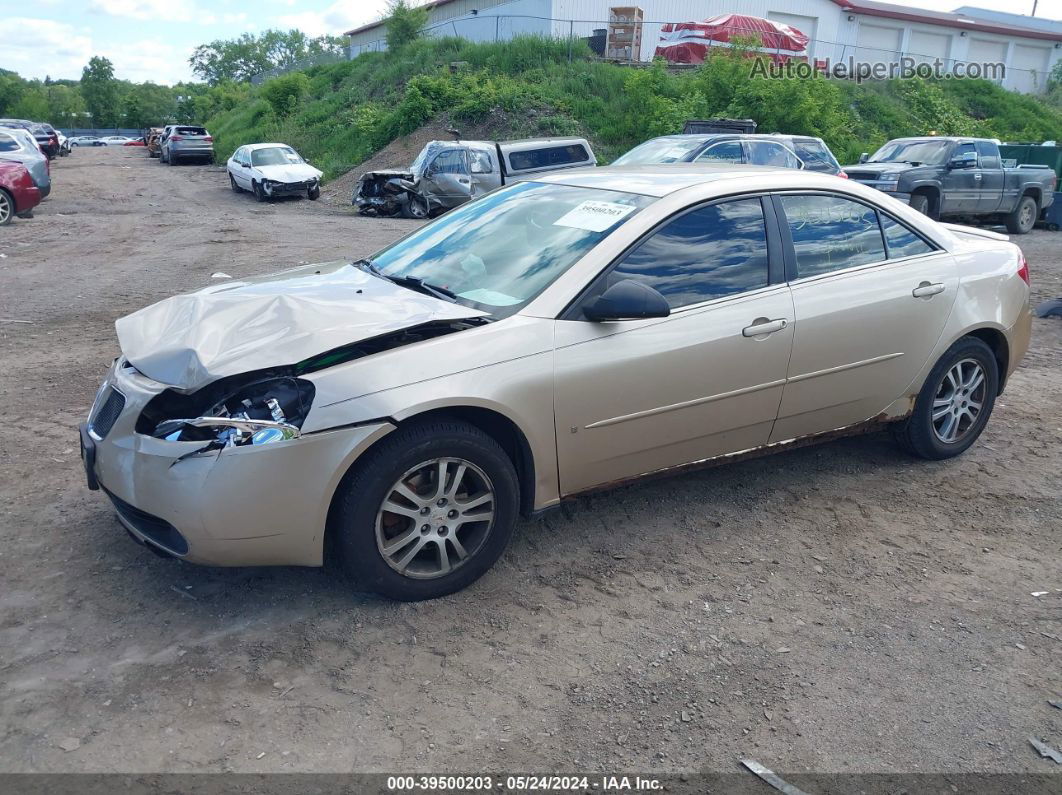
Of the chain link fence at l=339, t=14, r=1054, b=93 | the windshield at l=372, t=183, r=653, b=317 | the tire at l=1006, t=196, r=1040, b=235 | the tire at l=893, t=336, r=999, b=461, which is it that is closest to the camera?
the windshield at l=372, t=183, r=653, b=317

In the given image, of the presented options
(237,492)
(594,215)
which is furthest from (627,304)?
(237,492)

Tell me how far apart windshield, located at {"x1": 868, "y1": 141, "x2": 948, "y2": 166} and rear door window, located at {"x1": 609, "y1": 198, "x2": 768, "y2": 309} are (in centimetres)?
1509

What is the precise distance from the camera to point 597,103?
1174 inches

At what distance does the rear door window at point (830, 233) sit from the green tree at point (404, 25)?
36.4 meters

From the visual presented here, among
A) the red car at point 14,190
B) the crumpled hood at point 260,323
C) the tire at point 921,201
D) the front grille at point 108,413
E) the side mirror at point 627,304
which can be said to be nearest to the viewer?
the crumpled hood at point 260,323

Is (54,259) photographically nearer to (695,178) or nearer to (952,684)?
(695,178)

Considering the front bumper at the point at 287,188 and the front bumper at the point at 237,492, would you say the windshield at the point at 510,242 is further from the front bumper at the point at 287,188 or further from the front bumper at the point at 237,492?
the front bumper at the point at 287,188

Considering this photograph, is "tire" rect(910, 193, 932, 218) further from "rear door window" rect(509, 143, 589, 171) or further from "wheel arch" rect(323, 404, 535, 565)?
"wheel arch" rect(323, 404, 535, 565)

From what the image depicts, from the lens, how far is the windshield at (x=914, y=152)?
689 inches

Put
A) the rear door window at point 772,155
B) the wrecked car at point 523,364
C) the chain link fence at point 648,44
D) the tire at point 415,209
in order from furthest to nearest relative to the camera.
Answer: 1. the chain link fence at point 648,44
2. the tire at point 415,209
3. the rear door window at point 772,155
4. the wrecked car at point 523,364

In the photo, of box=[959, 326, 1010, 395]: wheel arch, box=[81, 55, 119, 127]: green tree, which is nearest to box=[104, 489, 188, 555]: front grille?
box=[959, 326, 1010, 395]: wheel arch

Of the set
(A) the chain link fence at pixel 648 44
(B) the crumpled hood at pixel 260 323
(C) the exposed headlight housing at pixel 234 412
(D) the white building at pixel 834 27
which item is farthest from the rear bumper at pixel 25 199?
(D) the white building at pixel 834 27

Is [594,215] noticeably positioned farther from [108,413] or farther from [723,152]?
[723,152]

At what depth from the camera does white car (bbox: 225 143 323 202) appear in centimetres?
2448
